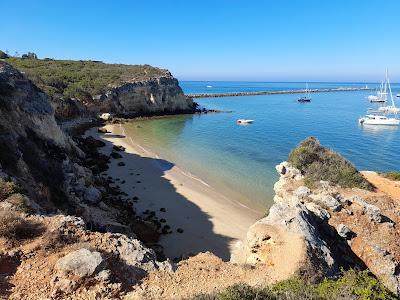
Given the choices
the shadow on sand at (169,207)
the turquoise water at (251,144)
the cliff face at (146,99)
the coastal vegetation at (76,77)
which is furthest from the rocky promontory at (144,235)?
the cliff face at (146,99)

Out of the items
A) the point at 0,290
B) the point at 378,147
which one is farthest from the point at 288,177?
the point at 378,147

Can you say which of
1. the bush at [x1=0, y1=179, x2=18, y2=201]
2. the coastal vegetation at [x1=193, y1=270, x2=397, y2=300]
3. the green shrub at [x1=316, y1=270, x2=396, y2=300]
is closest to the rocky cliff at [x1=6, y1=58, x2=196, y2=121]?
the bush at [x1=0, y1=179, x2=18, y2=201]

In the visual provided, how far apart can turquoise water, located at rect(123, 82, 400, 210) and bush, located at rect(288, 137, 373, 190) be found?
16.1 feet

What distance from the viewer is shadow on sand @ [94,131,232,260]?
61.0 ft

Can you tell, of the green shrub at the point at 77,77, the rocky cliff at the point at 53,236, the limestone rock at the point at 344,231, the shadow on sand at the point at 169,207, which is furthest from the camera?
the green shrub at the point at 77,77

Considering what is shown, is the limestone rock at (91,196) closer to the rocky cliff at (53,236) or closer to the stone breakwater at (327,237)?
the rocky cliff at (53,236)

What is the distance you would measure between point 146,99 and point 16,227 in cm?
6399

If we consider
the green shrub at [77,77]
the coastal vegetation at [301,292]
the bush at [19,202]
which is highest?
the green shrub at [77,77]

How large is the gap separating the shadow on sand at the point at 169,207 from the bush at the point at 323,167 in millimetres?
6715

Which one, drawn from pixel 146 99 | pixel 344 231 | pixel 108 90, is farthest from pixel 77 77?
pixel 344 231

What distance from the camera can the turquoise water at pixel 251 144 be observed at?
31.0 meters

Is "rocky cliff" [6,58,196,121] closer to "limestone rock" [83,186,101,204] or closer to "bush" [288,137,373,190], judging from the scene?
"limestone rock" [83,186,101,204]

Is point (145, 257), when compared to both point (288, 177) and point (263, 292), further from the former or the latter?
point (288, 177)

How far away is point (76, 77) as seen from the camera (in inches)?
2667
